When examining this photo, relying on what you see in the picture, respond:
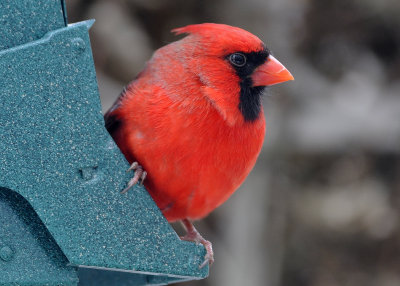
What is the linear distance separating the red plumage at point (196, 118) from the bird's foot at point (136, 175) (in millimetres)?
83

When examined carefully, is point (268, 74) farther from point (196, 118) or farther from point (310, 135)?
point (310, 135)

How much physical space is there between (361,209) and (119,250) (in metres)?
2.57

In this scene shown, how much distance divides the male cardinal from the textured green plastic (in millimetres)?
135

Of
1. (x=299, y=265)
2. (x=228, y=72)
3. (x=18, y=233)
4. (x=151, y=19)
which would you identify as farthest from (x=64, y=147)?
(x=299, y=265)

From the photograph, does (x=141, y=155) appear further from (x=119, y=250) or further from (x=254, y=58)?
(x=254, y=58)

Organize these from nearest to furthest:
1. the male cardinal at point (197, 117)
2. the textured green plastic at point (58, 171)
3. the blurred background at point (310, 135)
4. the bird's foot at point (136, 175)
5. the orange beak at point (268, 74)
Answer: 1. the textured green plastic at point (58, 171)
2. the bird's foot at point (136, 175)
3. the male cardinal at point (197, 117)
4. the orange beak at point (268, 74)
5. the blurred background at point (310, 135)

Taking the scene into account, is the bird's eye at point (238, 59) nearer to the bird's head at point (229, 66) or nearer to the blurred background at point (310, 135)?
the bird's head at point (229, 66)

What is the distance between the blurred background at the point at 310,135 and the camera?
3.72 metres

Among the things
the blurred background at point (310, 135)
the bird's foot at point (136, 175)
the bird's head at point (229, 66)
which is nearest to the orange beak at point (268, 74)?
the bird's head at point (229, 66)

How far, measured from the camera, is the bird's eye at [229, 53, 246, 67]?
69.6 inches

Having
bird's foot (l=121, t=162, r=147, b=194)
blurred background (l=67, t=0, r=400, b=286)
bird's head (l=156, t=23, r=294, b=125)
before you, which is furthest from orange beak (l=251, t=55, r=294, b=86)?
blurred background (l=67, t=0, r=400, b=286)

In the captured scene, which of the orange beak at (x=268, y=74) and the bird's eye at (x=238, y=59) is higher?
the bird's eye at (x=238, y=59)

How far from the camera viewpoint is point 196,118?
64.1 inches

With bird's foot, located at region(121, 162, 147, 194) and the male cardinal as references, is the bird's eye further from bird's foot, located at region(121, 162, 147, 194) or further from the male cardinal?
bird's foot, located at region(121, 162, 147, 194)
